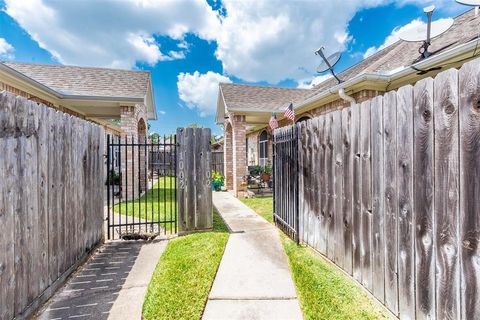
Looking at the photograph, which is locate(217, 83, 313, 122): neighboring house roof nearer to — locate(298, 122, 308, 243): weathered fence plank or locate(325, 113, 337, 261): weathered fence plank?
locate(298, 122, 308, 243): weathered fence plank

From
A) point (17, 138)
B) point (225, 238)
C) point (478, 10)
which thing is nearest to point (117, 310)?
point (17, 138)

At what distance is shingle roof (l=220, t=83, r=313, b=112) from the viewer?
33.3 feet

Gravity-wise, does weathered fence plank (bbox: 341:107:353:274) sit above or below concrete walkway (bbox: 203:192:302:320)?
above

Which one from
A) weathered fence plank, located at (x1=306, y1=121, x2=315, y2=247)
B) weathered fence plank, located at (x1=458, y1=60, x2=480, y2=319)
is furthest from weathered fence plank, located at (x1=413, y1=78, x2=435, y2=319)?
weathered fence plank, located at (x1=306, y1=121, x2=315, y2=247)

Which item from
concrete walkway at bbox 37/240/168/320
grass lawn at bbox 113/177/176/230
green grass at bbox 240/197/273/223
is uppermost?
grass lawn at bbox 113/177/176/230

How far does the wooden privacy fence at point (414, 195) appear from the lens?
155 cm

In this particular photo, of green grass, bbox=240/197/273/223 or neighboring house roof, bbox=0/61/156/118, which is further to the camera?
neighboring house roof, bbox=0/61/156/118

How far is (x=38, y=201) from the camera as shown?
2516 mm

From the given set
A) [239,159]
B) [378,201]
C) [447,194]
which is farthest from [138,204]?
[447,194]

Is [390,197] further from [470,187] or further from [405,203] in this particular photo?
[470,187]

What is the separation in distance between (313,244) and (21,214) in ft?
12.6

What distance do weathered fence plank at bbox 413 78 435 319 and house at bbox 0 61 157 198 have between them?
290 inches

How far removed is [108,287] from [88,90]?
847 centimetres

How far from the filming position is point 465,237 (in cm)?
156
